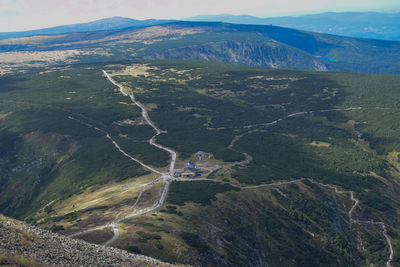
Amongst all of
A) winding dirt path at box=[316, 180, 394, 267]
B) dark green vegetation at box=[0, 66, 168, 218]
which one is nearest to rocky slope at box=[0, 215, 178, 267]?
dark green vegetation at box=[0, 66, 168, 218]

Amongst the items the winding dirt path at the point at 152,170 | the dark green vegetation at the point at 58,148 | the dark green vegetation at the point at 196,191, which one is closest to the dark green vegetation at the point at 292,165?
the dark green vegetation at the point at 196,191

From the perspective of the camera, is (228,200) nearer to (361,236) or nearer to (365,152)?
(361,236)

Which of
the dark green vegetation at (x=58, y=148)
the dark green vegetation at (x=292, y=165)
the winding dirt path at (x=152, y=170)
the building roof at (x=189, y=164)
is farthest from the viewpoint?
the dark green vegetation at (x=58, y=148)

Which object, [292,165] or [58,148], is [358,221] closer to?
[292,165]

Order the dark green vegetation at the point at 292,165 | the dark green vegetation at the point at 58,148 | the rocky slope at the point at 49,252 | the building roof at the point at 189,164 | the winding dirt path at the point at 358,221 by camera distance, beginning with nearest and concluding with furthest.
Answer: the rocky slope at the point at 49,252
the dark green vegetation at the point at 292,165
the winding dirt path at the point at 358,221
the building roof at the point at 189,164
the dark green vegetation at the point at 58,148

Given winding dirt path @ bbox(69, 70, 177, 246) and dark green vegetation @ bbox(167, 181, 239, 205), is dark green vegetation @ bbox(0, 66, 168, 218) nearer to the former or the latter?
winding dirt path @ bbox(69, 70, 177, 246)

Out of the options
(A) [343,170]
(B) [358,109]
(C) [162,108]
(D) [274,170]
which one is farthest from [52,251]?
(B) [358,109]

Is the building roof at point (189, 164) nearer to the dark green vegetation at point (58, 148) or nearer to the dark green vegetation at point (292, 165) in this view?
the dark green vegetation at point (292, 165)
